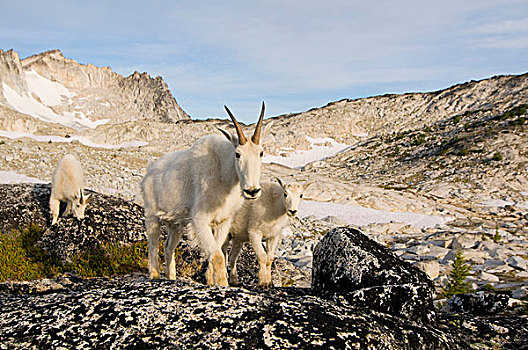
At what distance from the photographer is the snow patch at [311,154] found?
86131mm

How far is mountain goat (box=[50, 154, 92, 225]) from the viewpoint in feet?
41.0

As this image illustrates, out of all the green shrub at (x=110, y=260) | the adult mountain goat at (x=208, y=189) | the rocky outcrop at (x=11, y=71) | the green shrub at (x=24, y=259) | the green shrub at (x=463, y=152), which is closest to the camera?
the adult mountain goat at (x=208, y=189)

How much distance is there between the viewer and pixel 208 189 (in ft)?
24.5

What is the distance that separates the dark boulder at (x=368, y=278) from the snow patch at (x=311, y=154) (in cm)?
7709

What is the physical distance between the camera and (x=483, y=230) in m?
26.5

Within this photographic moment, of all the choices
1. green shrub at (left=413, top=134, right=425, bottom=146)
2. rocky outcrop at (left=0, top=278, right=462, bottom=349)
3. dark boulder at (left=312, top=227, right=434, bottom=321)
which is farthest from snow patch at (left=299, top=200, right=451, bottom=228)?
green shrub at (left=413, top=134, right=425, bottom=146)

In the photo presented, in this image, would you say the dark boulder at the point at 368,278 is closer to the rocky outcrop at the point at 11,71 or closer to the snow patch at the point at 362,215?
the snow patch at the point at 362,215

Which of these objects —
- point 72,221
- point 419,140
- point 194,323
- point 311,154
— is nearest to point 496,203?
point 419,140

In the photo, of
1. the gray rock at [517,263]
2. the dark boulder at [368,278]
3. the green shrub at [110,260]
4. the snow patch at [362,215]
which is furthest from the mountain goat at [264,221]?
the snow patch at [362,215]

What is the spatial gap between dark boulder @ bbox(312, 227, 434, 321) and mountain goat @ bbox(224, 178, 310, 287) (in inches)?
112

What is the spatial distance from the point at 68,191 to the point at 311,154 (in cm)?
7830

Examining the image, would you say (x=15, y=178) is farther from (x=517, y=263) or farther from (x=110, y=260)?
(x=517, y=263)

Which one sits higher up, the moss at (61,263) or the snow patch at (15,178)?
the snow patch at (15,178)

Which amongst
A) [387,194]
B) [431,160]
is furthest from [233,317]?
[431,160]
